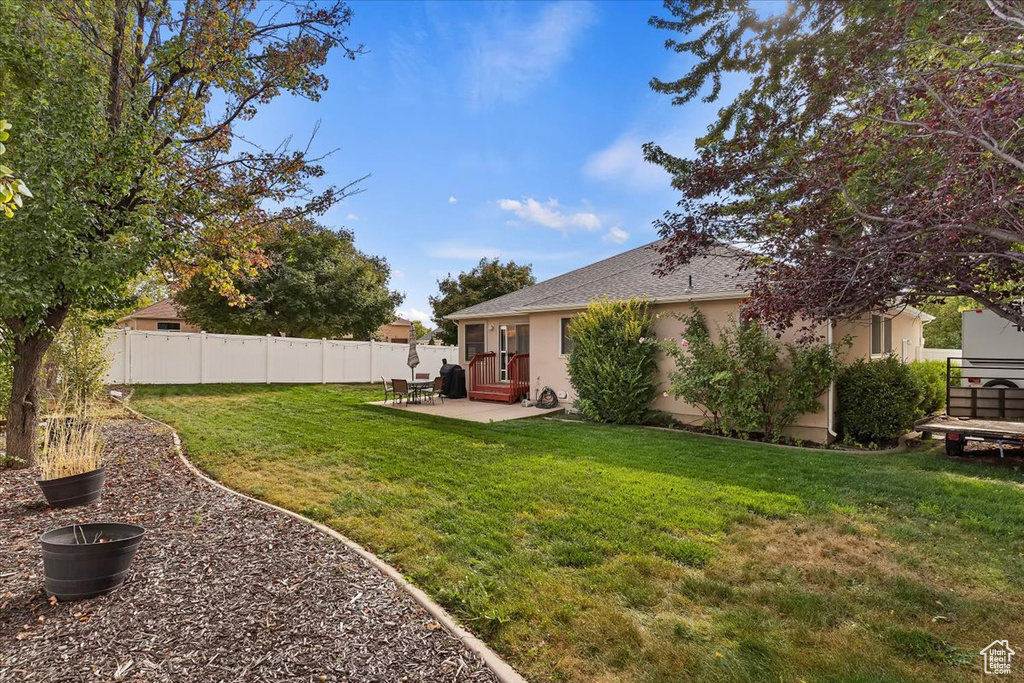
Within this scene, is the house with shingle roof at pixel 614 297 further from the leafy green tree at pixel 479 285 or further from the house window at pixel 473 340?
the leafy green tree at pixel 479 285

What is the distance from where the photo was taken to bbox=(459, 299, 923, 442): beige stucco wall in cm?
921

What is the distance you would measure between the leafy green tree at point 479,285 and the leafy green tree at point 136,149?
15.7m

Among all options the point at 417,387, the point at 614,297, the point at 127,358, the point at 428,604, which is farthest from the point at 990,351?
the point at 127,358

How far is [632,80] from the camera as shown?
28.5 ft

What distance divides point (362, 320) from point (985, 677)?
938 inches

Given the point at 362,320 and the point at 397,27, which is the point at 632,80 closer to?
the point at 397,27

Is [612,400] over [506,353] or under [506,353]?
under

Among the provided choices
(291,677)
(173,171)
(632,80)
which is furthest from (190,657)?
(632,80)

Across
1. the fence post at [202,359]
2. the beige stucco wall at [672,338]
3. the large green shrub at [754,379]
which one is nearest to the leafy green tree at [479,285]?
the beige stucco wall at [672,338]

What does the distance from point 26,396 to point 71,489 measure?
262 centimetres

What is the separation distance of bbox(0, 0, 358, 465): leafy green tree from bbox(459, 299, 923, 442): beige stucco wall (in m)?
6.90

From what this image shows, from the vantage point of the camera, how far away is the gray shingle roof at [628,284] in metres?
10.2

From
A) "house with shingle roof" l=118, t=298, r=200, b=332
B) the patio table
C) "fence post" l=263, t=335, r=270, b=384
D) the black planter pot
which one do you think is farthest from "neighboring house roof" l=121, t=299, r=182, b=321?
the black planter pot

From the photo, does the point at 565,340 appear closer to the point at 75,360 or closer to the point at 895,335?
the point at 895,335
